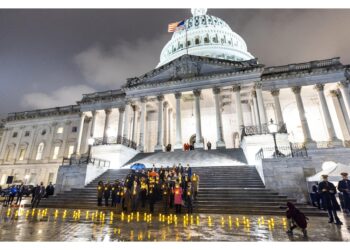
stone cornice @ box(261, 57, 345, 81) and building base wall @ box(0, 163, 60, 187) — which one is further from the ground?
stone cornice @ box(261, 57, 345, 81)

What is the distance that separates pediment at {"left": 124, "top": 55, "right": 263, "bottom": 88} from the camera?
90.8 ft

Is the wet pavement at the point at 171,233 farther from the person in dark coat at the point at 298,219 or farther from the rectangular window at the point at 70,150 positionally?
the rectangular window at the point at 70,150

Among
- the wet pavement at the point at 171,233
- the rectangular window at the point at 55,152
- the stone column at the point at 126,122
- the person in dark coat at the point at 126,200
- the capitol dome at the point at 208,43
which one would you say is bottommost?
the wet pavement at the point at 171,233

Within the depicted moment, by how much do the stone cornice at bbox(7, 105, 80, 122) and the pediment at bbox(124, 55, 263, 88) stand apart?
16859 mm

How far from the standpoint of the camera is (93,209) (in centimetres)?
1223

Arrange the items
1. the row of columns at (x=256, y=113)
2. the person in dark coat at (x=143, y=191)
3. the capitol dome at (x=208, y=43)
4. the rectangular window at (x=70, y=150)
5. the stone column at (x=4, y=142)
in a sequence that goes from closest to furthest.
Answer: the person in dark coat at (x=143, y=191) → the row of columns at (x=256, y=113) → the rectangular window at (x=70, y=150) → the stone column at (x=4, y=142) → the capitol dome at (x=208, y=43)

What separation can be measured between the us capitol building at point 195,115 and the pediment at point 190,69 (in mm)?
142

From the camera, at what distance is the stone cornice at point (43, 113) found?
41.3m

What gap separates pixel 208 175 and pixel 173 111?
20579 millimetres

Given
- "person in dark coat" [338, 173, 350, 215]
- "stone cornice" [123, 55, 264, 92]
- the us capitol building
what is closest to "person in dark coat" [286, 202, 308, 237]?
"person in dark coat" [338, 173, 350, 215]

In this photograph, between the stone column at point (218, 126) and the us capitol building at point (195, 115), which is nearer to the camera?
the stone column at point (218, 126)

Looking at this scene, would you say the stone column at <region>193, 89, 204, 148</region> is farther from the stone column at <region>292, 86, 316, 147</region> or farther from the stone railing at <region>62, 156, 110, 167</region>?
the stone column at <region>292, 86, 316, 147</region>

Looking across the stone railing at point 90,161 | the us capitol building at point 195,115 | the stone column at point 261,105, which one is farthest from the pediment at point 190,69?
the stone railing at point 90,161

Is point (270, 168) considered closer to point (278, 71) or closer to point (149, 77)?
point (278, 71)
